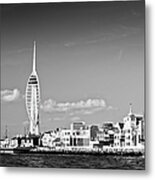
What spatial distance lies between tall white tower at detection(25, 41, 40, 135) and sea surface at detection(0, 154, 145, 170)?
5.4 inches

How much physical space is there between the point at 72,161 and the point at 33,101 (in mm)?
354

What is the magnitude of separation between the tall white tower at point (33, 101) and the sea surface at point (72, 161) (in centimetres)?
14

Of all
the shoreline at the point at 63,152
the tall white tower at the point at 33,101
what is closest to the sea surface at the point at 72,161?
the shoreline at the point at 63,152

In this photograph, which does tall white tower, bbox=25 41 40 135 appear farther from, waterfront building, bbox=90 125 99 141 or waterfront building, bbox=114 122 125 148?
waterfront building, bbox=114 122 125 148

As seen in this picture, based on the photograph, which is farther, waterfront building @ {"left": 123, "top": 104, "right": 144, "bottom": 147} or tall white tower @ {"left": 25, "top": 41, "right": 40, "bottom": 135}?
tall white tower @ {"left": 25, "top": 41, "right": 40, "bottom": 135}

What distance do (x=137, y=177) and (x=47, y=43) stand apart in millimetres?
791

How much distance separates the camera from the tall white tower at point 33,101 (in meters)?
2.84

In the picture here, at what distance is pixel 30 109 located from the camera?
112 inches

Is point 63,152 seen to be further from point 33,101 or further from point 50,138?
point 33,101

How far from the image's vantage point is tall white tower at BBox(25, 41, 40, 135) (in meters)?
2.84

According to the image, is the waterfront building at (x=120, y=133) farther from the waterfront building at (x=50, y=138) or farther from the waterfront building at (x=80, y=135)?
the waterfront building at (x=50, y=138)

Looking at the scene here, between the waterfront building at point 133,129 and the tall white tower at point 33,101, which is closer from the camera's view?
the waterfront building at point 133,129

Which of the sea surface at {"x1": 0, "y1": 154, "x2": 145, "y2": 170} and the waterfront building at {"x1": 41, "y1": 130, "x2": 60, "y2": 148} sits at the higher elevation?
the waterfront building at {"x1": 41, "y1": 130, "x2": 60, "y2": 148}

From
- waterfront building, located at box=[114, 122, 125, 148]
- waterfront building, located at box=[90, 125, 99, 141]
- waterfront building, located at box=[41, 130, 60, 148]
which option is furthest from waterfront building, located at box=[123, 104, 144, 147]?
waterfront building, located at box=[41, 130, 60, 148]
